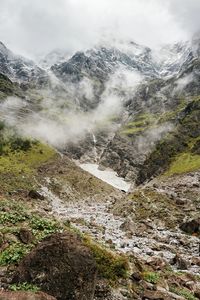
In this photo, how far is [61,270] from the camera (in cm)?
2197

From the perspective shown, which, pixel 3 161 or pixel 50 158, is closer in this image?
pixel 3 161

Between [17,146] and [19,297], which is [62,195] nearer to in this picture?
[17,146]

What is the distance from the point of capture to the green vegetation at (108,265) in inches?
1034

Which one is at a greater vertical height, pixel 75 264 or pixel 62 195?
pixel 75 264

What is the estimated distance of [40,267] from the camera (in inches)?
880

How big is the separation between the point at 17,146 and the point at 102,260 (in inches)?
6287

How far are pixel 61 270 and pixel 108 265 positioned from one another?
550cm

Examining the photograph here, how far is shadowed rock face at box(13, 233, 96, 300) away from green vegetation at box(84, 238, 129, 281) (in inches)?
143

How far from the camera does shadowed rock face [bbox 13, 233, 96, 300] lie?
70.6ft

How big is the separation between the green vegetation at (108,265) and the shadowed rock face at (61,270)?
11.9 ft

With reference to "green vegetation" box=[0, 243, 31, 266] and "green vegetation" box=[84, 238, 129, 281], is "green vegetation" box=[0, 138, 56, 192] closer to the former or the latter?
"green vegetation" box=[0, 243, 31, 266]

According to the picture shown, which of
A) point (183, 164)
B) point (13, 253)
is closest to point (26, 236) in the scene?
point (13, 253)

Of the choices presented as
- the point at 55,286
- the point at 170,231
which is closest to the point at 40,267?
the point at 55,286

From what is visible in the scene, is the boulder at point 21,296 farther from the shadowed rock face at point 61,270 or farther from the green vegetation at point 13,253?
the green vegetation at point 13,253
